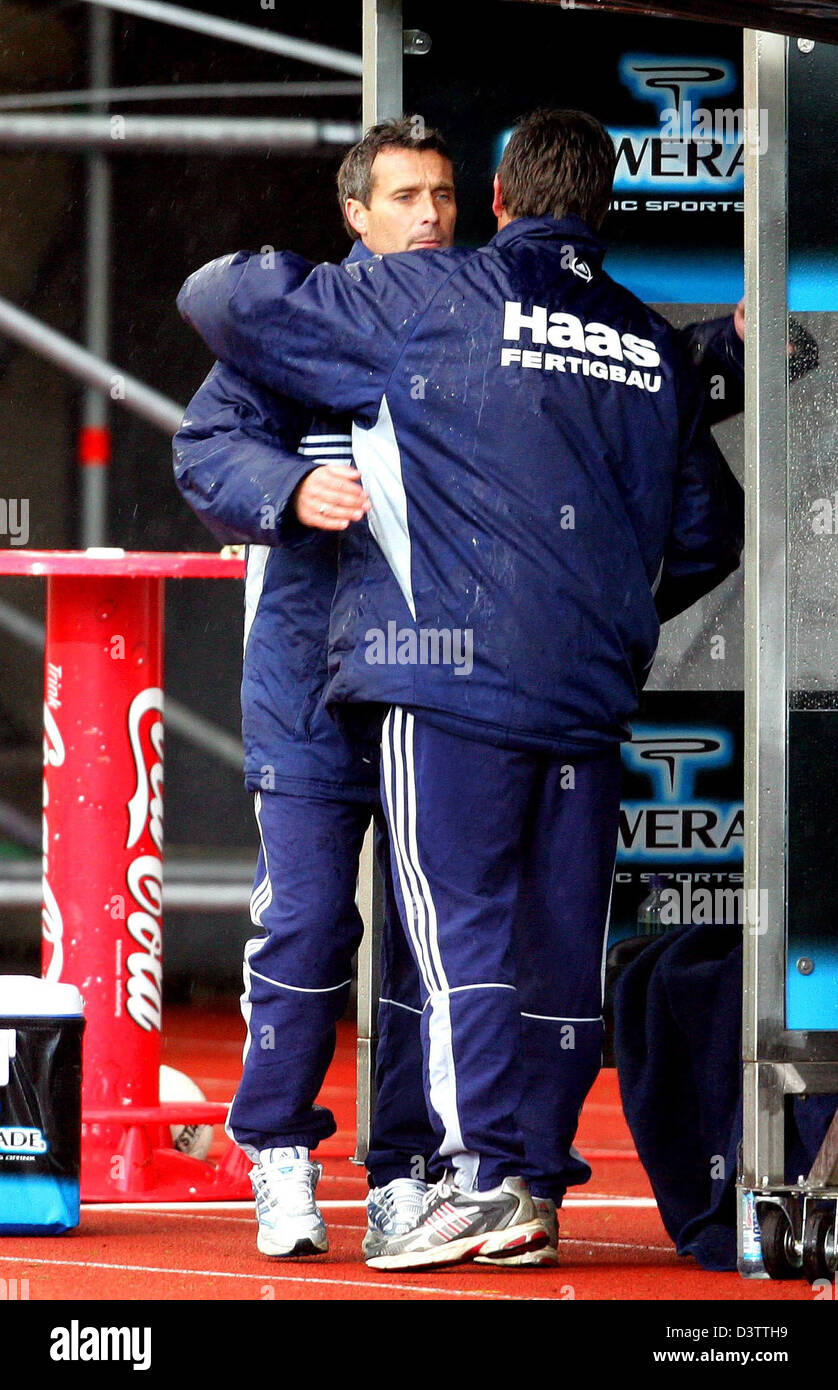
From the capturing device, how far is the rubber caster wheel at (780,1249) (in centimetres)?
366

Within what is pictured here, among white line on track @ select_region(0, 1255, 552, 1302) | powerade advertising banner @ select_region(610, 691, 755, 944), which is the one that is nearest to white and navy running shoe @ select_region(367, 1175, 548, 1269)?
white line on track @ select_region(0, 1255, 552, 1302)

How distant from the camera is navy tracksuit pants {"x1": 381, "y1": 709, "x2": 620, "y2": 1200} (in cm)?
360

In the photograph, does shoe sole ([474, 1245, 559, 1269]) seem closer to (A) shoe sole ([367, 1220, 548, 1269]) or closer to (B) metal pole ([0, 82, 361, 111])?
(A) shoe sole ([367, 1220, 548, 1269])

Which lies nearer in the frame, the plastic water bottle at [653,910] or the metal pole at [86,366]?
the plastic water bottle at [653,910]

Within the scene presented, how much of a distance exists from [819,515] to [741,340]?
416mm

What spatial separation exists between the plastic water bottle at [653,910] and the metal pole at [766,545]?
1.13m

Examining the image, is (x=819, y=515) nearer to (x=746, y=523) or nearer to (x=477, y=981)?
(x=746, y=523)

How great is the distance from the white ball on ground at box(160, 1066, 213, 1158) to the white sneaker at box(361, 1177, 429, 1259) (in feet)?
4.02

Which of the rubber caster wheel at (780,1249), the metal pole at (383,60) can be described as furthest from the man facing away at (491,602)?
the metal pole at (383,60)

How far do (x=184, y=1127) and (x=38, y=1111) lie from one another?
1.14m

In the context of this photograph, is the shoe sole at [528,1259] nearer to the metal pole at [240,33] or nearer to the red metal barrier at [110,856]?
the red metal barrier at [110,856]

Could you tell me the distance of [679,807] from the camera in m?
5.09
